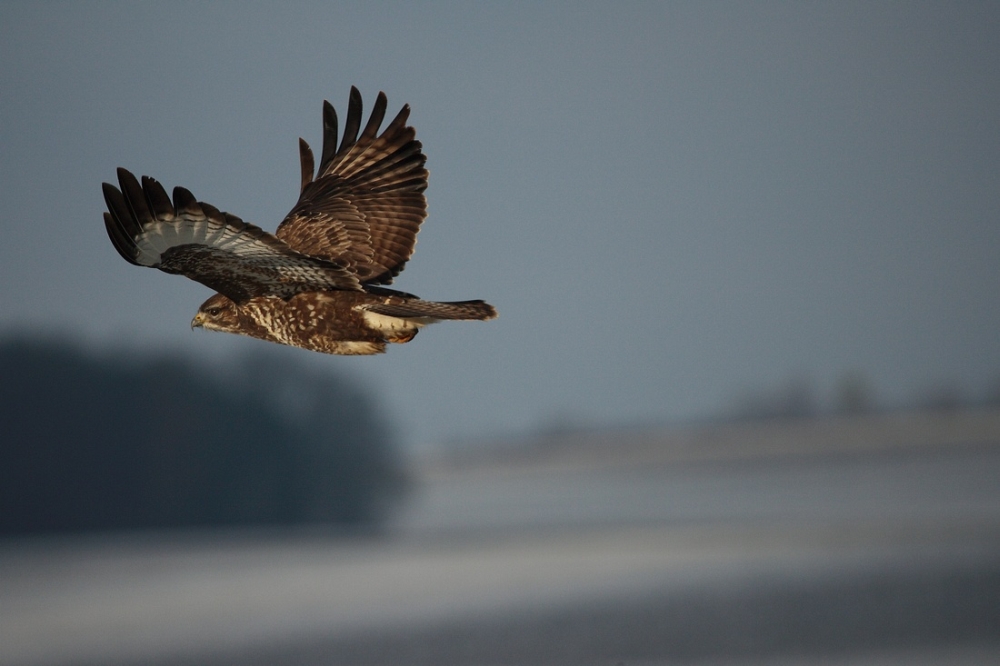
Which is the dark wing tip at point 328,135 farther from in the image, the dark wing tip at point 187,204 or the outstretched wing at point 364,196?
the dark wing tip at point 187,204

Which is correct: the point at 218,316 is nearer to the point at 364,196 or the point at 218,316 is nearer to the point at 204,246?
the point at 204,246

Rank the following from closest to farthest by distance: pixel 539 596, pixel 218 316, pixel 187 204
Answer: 1. pixel 187 204
2. pixel 218 316
3. pixel 539 596

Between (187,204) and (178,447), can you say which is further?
(178,447)

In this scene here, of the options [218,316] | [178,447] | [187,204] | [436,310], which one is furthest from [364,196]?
[178,447]

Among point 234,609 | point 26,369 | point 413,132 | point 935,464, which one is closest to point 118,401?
point 26,369

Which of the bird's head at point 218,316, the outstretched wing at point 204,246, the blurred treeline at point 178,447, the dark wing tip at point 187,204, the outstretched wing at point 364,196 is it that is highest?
the blurred treeline at point 178,447

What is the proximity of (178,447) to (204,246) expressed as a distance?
251 feet

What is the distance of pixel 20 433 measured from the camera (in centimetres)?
7206

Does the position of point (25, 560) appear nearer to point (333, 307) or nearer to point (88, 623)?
point (88, 623)

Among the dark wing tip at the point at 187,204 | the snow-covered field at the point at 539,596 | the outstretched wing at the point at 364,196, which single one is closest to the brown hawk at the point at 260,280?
the dark wing tip at the point at 187,204

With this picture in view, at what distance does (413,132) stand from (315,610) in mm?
38828

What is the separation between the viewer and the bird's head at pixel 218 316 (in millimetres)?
3930

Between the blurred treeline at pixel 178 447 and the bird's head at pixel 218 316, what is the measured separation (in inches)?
2524

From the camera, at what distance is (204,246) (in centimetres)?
358
